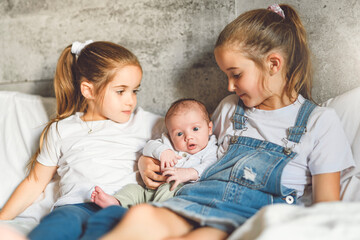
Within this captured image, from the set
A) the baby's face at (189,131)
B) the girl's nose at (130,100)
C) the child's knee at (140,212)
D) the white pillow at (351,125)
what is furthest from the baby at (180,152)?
the white pillow at (351,125)

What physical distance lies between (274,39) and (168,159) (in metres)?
0.67

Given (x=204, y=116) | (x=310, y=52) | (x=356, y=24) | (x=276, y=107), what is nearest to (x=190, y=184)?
(x=204, y=116)

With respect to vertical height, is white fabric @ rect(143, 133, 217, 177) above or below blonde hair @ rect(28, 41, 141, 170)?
below

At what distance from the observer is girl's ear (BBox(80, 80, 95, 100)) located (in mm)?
1597

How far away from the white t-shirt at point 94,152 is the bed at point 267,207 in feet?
0.56

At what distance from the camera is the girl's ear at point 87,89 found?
5.24 ft

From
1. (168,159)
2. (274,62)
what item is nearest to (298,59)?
(274,62)

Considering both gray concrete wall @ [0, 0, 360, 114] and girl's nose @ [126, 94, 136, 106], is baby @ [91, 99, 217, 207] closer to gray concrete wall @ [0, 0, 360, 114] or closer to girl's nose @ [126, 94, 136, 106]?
girl's nose @ [126, 94, 136, 106]

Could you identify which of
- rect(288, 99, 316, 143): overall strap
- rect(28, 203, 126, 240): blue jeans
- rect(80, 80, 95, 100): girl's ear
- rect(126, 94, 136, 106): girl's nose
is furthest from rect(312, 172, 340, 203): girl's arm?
rect(80, 80, 95, 100): girl's ear

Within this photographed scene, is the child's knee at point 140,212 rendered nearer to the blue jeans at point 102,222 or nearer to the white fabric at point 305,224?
the blue jeans at point 102,222

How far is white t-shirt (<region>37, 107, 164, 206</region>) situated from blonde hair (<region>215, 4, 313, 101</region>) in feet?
1.93

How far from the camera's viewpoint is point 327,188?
1.21 metres

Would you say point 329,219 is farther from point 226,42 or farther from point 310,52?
point 310,52

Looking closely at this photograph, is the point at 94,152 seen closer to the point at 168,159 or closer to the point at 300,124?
the point at 168,159
